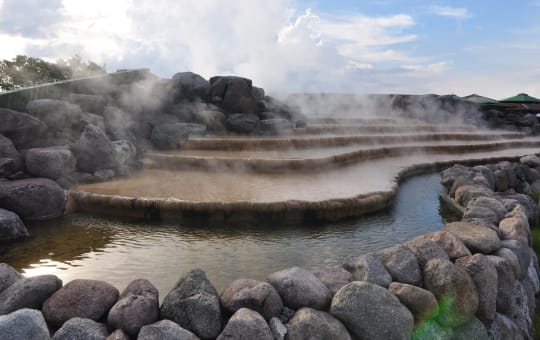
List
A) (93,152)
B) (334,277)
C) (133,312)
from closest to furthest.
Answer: (133,312), (334,277), (93,152)

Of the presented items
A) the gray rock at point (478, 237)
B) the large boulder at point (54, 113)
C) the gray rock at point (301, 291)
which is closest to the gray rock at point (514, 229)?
the gray rock at point (478, 237)

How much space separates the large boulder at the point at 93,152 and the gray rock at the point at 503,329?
6.00 meters

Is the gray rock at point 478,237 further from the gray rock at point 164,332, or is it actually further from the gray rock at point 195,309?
the gray rock at point 164,332

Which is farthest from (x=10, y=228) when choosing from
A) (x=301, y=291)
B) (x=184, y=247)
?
(x=301, y=291)

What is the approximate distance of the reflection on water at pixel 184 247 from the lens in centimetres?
354

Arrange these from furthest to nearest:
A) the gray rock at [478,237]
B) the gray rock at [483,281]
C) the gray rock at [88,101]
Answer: the gray rock at [88,101]
the gray rock at [478,237]
the gray rock at [483,281]

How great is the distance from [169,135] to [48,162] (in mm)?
3776

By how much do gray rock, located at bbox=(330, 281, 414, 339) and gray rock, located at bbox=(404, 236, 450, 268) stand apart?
1.67 feet

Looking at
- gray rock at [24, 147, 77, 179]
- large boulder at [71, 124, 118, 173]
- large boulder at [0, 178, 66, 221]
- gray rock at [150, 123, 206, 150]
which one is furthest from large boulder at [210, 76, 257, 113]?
large boulder at [0, 178, 66, 221]

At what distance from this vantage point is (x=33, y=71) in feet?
49.3

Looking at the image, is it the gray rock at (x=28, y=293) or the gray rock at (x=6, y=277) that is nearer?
the gray rock at (x=28, y=293)

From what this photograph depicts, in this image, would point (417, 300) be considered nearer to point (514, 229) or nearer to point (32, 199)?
point (514, 229)

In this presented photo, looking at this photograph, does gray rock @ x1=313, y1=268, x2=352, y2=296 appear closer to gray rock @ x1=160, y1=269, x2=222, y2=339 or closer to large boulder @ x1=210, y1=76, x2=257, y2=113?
gray rock @ x1=160, y1=269, x2=222, y2=339

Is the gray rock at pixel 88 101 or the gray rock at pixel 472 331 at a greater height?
the gray rock at pixel 88 101
